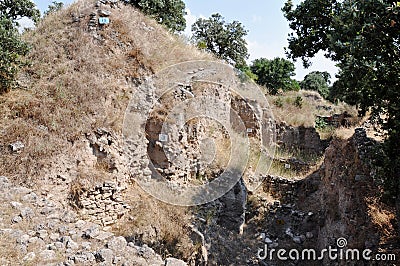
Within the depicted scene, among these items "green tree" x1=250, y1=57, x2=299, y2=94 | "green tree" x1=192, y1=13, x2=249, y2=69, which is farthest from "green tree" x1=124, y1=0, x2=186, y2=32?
"green tree" x1=250, y1=57, x2=299, y2=94

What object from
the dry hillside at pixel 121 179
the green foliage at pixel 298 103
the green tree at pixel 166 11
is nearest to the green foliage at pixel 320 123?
the green foliage at pixel 298 103

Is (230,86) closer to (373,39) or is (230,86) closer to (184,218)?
(184,218)

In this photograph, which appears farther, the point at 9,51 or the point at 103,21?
the point at 103,21

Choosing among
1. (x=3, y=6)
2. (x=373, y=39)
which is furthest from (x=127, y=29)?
(x=373, y=39)

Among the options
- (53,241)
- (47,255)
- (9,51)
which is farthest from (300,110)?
(47,255)

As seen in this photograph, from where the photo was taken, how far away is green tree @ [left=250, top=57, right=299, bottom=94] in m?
27.4

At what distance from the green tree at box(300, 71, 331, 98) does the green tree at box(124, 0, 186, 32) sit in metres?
21.1

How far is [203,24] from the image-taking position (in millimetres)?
19969

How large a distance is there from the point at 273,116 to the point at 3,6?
1289cm

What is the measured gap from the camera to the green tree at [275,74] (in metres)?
27.4

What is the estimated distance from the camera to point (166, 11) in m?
16.8

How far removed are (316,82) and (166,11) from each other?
955 inches

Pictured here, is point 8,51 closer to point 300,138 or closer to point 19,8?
point 19,8

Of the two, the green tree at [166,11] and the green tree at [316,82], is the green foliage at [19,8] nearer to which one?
the green tree at [166,11]
